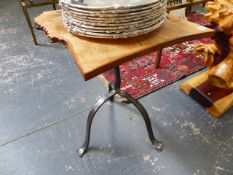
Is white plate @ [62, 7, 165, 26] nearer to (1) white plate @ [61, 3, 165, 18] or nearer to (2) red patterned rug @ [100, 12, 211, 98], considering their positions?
(1) white plate @ [61, 3, 165, 18]

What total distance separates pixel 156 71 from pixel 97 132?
25.1 inches

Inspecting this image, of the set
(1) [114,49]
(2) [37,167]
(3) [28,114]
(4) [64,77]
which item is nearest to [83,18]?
(1) [114,49]

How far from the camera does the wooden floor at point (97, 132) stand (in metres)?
0.95

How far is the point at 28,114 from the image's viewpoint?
1208 mm

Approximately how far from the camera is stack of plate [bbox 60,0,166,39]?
493mm

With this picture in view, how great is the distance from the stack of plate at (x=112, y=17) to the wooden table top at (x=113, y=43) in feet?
0.08

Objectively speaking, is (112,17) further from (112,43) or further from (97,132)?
(97,132)

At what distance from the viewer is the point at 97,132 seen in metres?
1.09

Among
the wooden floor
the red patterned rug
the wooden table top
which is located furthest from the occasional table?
the red patterned rug

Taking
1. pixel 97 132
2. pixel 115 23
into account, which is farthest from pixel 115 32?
pixel 97 132

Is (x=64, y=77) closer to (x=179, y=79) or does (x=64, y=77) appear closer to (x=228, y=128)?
(x=179, y=79)

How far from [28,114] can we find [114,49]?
889mm

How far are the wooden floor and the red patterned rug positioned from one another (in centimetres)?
7

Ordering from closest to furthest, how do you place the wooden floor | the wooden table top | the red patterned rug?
the wooden table top
the wooden floor
the red patterned rug
